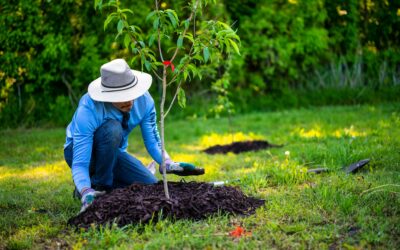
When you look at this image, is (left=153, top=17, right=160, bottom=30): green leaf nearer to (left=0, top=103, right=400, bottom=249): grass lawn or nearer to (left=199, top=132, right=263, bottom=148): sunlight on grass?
(left=0, top=103, right=400, bottom=249): grass lawn

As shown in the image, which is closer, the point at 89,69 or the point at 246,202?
the point at 246,202

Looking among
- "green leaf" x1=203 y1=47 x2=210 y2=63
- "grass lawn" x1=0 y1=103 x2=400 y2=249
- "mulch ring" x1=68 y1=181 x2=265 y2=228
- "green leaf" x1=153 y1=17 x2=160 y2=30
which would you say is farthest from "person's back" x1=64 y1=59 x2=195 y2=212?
"green leaf" x1=203 y1=47 x2=210 y2=63

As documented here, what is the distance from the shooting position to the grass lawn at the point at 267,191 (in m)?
3.30

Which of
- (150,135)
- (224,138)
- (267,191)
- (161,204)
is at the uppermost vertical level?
(150,135)

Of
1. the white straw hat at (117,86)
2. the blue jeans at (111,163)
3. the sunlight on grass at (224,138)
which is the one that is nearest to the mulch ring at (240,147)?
the sunlight on grass at (224,138)

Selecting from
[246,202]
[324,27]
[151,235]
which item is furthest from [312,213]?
[324,27]

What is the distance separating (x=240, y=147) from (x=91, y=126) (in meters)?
3.31

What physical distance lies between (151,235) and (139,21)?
6535mm

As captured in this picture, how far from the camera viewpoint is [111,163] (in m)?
4.16

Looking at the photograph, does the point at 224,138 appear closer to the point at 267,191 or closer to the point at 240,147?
the point at 240,147

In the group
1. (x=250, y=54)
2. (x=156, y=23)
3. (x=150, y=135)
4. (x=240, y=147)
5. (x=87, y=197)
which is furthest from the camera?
(x=250, y=54)

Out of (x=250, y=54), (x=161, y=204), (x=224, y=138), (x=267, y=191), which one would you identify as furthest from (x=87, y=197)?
(x=250, y=54)

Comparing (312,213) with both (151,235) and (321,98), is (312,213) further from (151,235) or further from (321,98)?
(321,98)

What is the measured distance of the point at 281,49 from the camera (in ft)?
33.9
